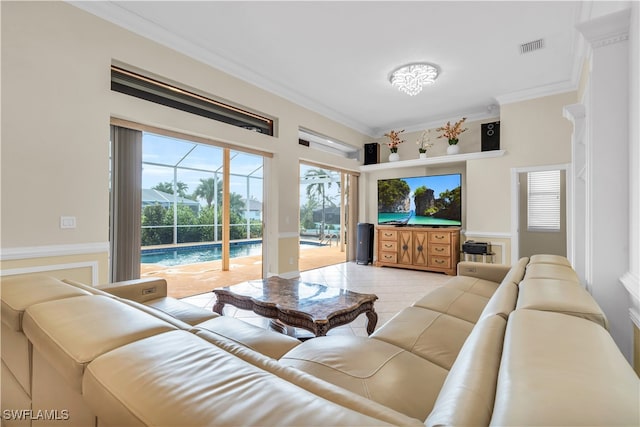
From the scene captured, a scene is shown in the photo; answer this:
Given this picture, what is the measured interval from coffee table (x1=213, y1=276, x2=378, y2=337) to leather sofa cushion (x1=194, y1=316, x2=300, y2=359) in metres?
0.44

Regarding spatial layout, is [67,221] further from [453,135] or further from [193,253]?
[453,135]

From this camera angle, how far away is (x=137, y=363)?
654 mm

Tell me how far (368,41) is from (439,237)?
364 centimetres

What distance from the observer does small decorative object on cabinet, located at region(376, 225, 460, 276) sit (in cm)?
534

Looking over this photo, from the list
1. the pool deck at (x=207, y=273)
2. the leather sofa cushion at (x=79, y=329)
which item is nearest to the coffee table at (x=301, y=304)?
the leather sofa cushion at (x=79, y=329)

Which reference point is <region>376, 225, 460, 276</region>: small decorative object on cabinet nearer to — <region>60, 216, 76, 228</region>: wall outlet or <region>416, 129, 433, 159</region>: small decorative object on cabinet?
<region>416, 129, 433, 159</region>: small decorative object on cabinet

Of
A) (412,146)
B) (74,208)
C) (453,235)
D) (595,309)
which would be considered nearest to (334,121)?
(412,146)

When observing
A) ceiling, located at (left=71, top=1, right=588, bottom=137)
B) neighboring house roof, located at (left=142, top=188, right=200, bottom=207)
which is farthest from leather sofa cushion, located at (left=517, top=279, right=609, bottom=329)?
neighboring house roof, located at (left=142, top=188, right=200, bottom=207)

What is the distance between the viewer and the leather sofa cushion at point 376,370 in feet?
3.31

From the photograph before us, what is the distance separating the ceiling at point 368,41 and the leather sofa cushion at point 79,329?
115 inches

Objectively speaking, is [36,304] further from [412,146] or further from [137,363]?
[412,146]

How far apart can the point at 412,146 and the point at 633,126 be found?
5.09 m

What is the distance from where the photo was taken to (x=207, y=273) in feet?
16.9

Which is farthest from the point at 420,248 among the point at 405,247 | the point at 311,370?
the point at 311,370
